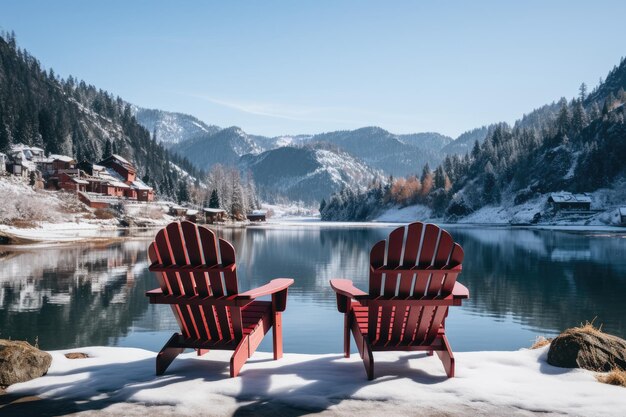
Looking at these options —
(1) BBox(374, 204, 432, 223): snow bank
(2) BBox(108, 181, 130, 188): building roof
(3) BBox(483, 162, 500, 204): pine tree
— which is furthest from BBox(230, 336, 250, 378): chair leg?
(1) BBox(374, 204, 432, 223): snow bank

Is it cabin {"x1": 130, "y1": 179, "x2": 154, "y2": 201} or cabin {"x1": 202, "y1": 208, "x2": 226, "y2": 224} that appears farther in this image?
cabin {"x1": 130, "y1": 179, "x2": 154, "y2": 201}

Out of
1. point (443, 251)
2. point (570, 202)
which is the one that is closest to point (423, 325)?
point (443, 251)

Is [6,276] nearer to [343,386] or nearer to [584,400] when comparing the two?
[343,386]

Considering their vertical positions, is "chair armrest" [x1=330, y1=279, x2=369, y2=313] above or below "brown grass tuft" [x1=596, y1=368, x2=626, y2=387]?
above

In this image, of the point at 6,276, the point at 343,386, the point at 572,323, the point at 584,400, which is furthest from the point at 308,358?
the point at 6,276

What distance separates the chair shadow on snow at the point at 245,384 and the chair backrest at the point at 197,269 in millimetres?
631

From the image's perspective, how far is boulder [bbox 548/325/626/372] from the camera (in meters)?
5.28

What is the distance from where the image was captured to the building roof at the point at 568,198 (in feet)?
297

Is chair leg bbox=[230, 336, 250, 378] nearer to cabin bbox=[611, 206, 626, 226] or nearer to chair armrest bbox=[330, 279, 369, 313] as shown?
→ chair armrest bbox=[330, 279, 369, 313]

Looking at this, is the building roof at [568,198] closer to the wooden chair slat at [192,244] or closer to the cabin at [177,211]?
the cabin at [177,211]

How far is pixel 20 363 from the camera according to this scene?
5031 millimetres

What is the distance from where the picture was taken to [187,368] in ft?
18.0

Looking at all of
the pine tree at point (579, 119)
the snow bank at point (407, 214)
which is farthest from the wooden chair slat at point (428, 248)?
the snow bank at point (407, 214)

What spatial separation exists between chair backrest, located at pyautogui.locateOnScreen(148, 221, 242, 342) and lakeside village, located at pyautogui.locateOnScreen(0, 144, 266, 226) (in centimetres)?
7426
